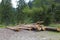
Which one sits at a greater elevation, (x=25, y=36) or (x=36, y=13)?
(x=36, y=13)

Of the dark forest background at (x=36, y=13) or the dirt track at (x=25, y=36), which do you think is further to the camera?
the dark forest background at (x=36, y=13)

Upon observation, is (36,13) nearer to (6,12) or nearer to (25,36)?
(6,12)

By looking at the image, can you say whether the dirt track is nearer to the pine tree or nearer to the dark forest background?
the dark forest background

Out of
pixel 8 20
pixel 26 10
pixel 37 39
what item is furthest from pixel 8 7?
pixel 37 39

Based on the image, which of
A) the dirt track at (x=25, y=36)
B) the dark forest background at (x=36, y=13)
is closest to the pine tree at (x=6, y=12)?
the dark forest background at (x=36, y=13)

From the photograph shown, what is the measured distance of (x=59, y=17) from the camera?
720 inches

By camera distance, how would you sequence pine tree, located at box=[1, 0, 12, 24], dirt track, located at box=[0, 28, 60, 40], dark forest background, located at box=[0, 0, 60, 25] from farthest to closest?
pine tree, located at box=[1, 0, 12, 24] → dark forest background, located at box=[0, 0, 60, 25] → dirt track, located at box=[0, 28, 60, 40]

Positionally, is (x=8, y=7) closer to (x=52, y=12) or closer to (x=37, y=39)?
(x=52, y=12)

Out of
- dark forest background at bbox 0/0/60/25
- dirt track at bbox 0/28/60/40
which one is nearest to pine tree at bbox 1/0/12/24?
dark forest background at bbox 0/0/60/25

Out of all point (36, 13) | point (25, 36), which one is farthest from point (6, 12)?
point (25, 36)

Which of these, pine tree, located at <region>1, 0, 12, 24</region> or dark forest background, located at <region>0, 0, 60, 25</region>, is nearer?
dark forest background, located at <region>0, 0, 60, 25</region>

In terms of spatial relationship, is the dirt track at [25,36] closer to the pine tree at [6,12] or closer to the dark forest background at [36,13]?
the dark forest background at [36,13]

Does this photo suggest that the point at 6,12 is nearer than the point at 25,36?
No

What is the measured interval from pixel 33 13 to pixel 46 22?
256 cm
